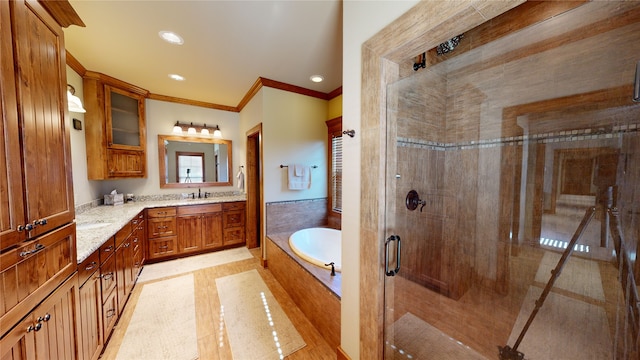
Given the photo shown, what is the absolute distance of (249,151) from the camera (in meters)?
3.75

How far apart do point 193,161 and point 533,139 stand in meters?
4.63

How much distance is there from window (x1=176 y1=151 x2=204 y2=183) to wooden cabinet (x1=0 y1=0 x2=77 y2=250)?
111 inches

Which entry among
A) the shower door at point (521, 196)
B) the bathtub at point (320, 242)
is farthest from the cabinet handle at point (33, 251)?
the bathtub at point (320, 242)

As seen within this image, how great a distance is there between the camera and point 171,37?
6.60ft

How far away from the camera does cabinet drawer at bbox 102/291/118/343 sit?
1688 millimetres

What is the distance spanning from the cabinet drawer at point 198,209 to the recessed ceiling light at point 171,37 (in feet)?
7.54

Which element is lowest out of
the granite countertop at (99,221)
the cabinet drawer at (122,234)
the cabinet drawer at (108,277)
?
the cabinet drawer at (108,277)

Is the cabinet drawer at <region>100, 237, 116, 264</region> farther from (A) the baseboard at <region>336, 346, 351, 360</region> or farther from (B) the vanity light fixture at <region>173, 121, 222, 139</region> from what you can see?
(B) the vanity light fixture at <region>173, 121, 222, 139</region>

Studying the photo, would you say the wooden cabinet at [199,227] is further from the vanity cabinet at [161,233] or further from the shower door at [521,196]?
the shower door at [521,196]

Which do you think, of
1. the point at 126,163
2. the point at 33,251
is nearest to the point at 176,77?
the point at 126,163

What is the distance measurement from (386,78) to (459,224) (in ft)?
5.20

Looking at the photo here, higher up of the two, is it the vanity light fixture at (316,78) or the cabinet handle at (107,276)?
the vanity light fixture at (316,78)

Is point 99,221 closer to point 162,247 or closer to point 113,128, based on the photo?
point 162,247

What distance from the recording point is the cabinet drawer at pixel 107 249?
167 centimetres
